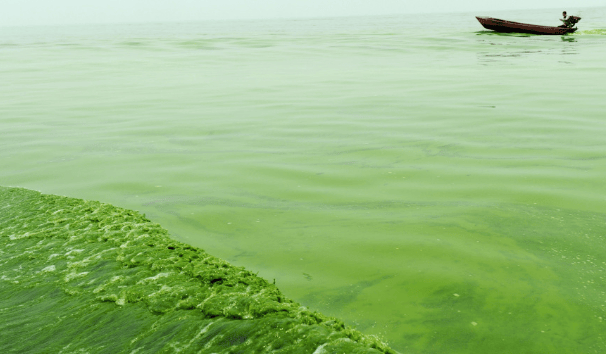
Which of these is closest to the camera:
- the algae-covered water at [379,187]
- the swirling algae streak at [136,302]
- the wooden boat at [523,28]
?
the swirling algae streak at [136,302]

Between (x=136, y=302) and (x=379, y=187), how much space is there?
2503mm

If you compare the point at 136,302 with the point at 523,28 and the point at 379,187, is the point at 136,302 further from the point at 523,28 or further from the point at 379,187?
the point at 523,28

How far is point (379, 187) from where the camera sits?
4.39 m

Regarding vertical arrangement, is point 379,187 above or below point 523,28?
below

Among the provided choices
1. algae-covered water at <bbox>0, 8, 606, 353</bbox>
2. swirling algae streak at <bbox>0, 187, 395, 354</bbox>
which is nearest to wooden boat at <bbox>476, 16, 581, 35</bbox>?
algae-covered water at <bbox>0, 8, 606, 353</bbox>

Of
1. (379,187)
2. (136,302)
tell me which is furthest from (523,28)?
(136,302)

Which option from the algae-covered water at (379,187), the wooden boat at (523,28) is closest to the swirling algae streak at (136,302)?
the algae-covered water at (379,187)

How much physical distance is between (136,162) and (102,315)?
3298mm

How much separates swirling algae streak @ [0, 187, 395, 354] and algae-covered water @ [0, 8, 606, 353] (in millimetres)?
70

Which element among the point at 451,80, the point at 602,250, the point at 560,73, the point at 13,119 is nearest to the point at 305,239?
the point at 602,250

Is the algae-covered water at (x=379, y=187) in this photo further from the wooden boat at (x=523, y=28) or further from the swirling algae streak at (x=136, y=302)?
the wooden boat at (x=523, y=28)

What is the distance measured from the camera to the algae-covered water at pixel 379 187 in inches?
100

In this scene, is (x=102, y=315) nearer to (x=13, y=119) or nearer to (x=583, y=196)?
(x=583, y=196)

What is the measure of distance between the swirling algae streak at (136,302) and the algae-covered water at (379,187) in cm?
7
